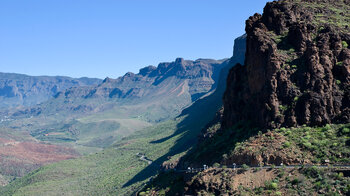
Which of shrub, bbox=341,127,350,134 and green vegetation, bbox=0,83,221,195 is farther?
green vegetation, bbox=0,83,221,195

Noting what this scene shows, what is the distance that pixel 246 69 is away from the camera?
173ft

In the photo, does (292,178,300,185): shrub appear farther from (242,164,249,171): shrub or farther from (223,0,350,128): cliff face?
(223,0,350,128): cliff face

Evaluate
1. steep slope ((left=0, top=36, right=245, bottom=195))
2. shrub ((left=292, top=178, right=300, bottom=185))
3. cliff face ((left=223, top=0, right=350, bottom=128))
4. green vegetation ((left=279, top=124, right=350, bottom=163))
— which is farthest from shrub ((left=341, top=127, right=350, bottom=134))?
steep slope ((left=0, top=36, right=245, bottom=195))

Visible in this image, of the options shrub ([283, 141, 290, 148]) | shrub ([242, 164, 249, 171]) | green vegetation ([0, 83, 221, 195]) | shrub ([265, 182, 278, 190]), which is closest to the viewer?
shrub ([265, 182, 278, 190])

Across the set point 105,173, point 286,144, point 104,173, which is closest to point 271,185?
point 286,144

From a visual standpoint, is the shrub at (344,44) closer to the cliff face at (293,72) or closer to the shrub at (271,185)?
the cliff face at (293,72)

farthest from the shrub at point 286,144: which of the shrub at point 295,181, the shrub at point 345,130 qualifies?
the shrub at point 345,130

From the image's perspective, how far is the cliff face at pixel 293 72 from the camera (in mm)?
42222

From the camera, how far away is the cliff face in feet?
139

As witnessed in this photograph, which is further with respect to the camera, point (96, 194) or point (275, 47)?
point (96, 194)

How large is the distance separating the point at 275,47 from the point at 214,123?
180 ft

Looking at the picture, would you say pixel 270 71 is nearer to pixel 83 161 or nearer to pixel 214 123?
pixel 214 123

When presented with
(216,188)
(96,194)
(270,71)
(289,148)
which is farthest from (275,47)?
(96,194)

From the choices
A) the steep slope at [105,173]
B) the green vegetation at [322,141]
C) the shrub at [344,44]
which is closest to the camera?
the green vegetation at [322,141]
